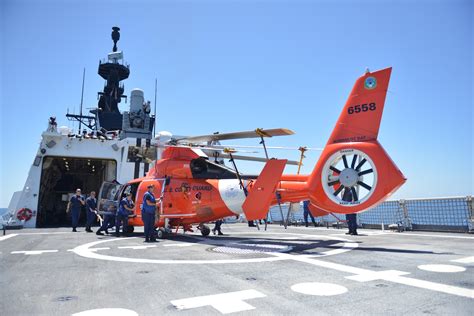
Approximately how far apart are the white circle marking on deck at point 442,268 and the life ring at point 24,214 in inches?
749

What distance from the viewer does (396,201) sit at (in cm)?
1397

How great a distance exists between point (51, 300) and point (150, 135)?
24.8 metres

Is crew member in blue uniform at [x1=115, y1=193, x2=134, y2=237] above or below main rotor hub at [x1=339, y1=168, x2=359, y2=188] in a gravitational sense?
below

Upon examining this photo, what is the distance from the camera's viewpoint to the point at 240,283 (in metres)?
4.41

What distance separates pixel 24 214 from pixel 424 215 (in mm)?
19905

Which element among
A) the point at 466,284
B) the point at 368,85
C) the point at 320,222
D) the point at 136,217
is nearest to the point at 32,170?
the point at 136,217

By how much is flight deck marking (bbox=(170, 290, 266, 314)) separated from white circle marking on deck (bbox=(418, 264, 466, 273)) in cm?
323

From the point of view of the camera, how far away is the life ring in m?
17.3

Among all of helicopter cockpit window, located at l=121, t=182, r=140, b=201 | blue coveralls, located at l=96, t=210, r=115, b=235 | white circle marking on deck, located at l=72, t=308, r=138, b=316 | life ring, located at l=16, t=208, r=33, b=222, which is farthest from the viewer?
life ring, located at l=16, t=208, r=33, b=222

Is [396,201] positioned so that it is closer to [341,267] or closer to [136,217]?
[341,267]

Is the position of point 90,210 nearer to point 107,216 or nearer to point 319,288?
point 107,216

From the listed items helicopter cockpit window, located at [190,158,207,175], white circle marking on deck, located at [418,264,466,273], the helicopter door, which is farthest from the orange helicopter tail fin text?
the helicopter door

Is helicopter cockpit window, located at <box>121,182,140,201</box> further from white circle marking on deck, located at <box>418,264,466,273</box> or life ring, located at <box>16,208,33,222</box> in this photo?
white circle marking on deck, located at <box>418,264,466,273</box>

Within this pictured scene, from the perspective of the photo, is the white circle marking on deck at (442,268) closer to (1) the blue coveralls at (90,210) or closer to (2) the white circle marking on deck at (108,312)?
(2) the white circle marking on deck at (108,312)
